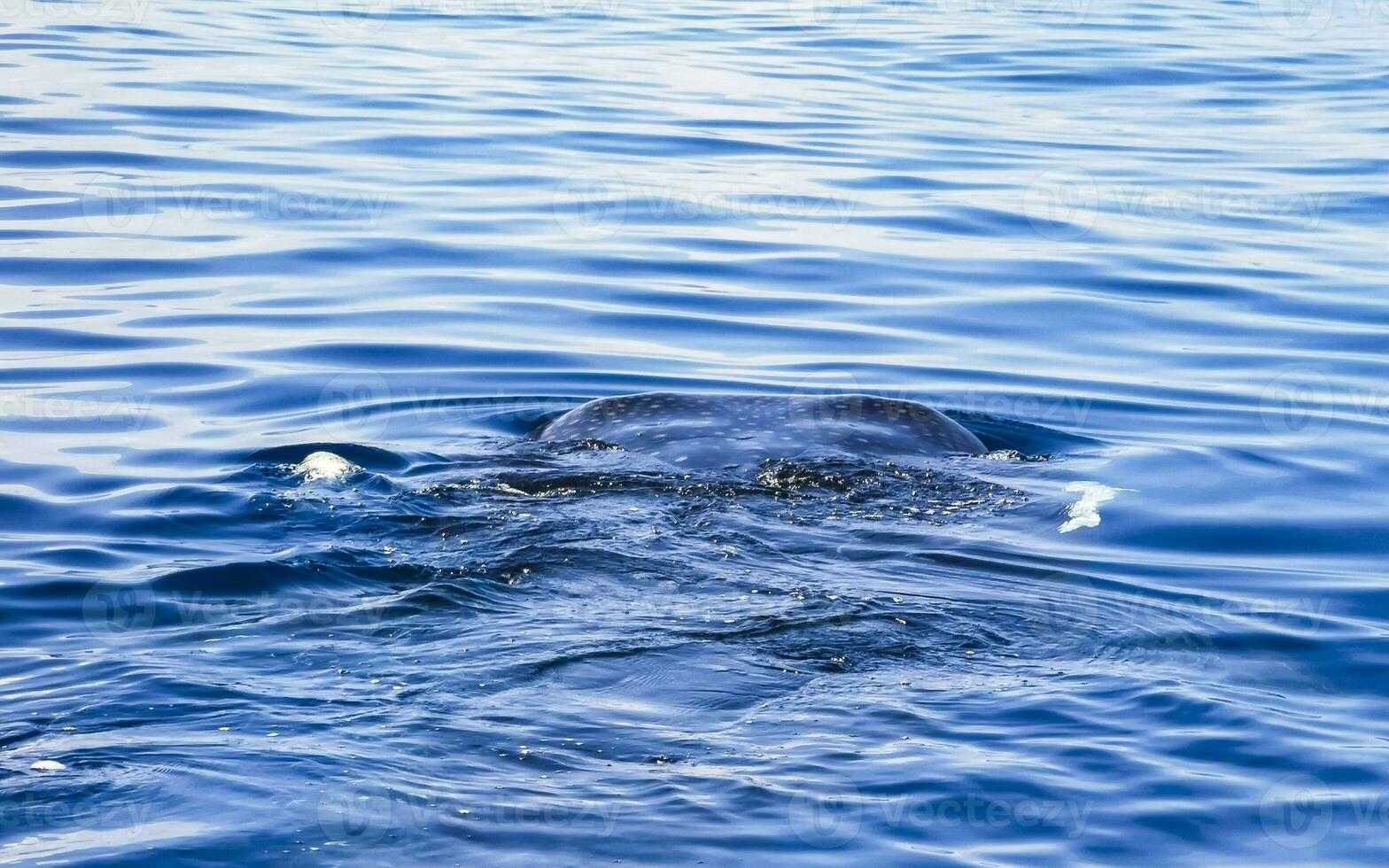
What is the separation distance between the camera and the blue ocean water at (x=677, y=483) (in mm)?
4941

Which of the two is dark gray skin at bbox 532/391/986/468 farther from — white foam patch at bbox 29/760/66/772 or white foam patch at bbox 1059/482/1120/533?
white foam patch at bbox 29/760/66/772

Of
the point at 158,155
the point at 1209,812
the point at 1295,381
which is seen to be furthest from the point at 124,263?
the point at 1209,812

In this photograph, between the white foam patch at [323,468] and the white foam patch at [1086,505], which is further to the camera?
the white foam patch at [323,468]

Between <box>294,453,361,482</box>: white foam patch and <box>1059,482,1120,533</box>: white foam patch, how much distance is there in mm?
3480

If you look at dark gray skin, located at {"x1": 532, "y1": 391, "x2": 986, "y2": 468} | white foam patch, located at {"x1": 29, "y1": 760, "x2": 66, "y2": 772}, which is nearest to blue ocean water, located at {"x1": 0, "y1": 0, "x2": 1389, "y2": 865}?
white foam patch, located at {"x1": 29, "y1": 760, "x2": 66, "y2": 772}

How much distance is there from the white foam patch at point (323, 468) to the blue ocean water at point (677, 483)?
0.17 feet

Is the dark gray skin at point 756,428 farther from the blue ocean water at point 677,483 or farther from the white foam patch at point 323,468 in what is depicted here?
the white foam patch at point 323,468

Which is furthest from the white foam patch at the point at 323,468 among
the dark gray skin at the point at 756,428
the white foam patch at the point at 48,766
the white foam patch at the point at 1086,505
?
the white foam patch at the point at 1086,505

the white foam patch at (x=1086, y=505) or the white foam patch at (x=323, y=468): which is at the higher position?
the white foam patch at (x=323, y=468)

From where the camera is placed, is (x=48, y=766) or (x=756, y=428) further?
(x=756, y=428)

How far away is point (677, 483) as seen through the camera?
7.79 metres

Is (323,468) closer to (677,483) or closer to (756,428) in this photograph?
(677,483)

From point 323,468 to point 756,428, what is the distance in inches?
85.1

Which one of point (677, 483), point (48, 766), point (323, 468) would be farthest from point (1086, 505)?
point (48, 766)
